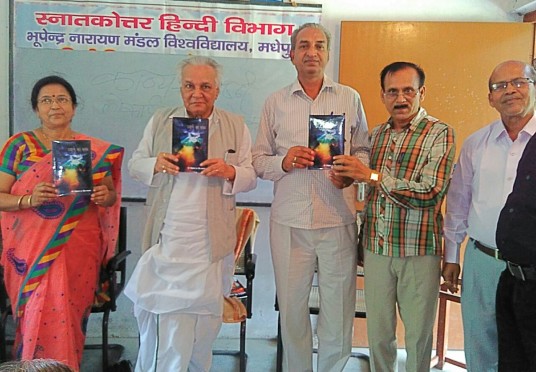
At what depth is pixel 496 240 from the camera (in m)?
1.91

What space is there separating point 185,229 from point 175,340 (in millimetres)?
499

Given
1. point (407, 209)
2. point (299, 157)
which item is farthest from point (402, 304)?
point (299, 157)

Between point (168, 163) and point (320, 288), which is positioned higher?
point (168, 163)

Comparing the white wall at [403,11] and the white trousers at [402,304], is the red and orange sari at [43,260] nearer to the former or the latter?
the white wall at [403,11]

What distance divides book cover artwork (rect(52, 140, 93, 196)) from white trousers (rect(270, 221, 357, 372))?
91cm

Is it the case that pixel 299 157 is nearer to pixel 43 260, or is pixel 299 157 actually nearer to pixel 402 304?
pixel 402 304

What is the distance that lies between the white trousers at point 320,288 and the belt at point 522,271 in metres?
0.73

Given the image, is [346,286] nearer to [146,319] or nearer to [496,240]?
[496,240]

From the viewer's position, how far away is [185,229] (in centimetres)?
227

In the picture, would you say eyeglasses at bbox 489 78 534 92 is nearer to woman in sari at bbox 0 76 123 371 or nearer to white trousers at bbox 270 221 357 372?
white trousers at bbox 270 221 357 372

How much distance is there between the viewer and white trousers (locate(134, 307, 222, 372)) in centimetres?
231

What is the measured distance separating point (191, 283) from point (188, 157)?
0.56 metres

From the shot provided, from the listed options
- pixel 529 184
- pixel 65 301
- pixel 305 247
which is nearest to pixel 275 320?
pixel 305 247

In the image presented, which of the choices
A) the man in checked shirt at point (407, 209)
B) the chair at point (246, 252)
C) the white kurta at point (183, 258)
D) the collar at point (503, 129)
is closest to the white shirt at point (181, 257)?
the white kurta at point (183, 258)
